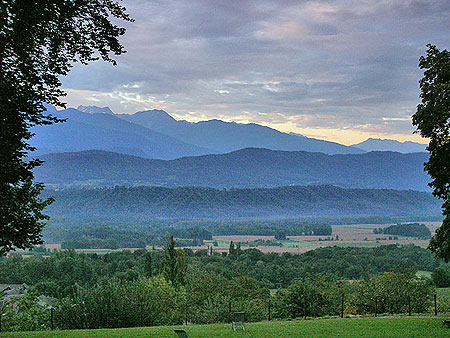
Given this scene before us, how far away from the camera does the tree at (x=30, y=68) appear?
12625 millimetres

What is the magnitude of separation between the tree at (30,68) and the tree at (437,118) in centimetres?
1125

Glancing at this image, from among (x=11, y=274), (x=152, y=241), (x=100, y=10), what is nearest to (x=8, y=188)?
(x=100, y=10)

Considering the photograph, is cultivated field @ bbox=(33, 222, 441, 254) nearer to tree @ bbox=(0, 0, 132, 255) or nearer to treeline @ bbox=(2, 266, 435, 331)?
treeline @ bbox=(2, 266, 435, 331)

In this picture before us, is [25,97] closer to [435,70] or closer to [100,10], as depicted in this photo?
[100,10]

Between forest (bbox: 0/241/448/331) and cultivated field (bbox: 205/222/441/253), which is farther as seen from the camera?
cultivated field (bbox: 205/222/441/253)

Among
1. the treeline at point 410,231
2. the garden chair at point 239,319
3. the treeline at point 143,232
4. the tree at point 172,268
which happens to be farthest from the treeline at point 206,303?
the treeline at point 410,231

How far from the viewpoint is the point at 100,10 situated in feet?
47.4

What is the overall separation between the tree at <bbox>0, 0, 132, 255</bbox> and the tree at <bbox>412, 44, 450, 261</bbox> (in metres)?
11.3

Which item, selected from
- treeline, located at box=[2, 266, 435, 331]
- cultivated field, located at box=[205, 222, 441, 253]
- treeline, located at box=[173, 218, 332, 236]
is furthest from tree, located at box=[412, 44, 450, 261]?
treeline, located at box=[173, 218, 332, 236]

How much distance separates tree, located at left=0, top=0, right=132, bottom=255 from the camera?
41.4 feet

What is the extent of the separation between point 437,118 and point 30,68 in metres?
13.8

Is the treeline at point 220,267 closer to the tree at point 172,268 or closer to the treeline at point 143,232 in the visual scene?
the tree at point 172,268

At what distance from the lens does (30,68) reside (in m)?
13.5

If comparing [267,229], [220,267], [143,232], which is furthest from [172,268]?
[267,229]
